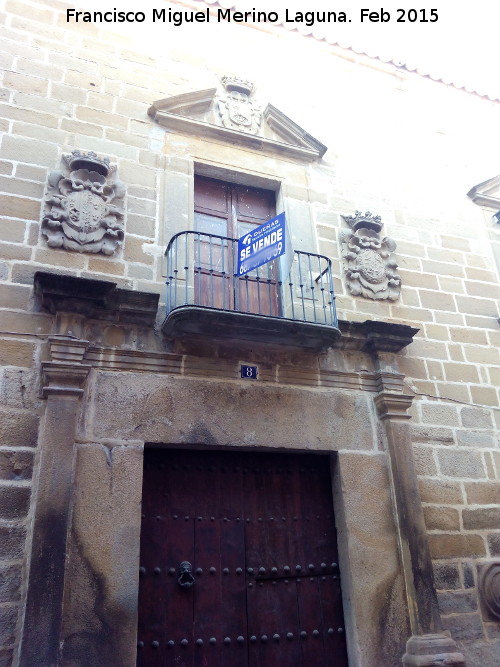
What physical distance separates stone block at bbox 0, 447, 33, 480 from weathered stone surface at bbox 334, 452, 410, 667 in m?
2.31

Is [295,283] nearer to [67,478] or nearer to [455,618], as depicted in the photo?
[67,478]

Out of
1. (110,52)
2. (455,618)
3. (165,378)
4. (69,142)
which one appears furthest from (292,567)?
(110,52)

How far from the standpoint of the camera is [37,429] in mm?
3613

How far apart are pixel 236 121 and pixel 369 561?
13.9 feet

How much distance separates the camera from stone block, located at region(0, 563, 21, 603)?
3217 mm

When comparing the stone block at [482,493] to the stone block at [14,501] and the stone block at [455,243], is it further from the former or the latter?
the stone block at [14,501]

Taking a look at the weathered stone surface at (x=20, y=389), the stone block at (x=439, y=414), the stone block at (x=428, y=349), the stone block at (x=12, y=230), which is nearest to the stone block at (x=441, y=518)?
the stone block at (x=439, y=414)

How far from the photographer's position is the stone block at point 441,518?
14.5 feet

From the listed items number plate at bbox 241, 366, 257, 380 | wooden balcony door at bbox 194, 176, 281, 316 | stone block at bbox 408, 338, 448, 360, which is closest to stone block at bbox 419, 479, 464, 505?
stone block at bbox 408, 338, 448, 360

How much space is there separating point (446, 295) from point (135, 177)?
3230 mm

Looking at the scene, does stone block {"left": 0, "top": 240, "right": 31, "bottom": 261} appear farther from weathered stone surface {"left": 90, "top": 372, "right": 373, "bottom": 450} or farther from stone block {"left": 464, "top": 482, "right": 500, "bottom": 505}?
stone block {"left": 464, "top": 482, "right": 500, "bottom": 505}

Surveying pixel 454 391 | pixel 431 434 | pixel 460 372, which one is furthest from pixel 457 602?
pixel 460 372

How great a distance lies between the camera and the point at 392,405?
4.63 metres

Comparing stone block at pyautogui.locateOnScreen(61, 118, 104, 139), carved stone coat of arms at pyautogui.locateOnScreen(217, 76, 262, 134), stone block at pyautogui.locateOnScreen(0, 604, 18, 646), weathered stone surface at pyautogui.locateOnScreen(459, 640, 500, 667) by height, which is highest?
carved stone coat of arms at pyautogui.locateOnScreen(217, 76, 262, 134)
